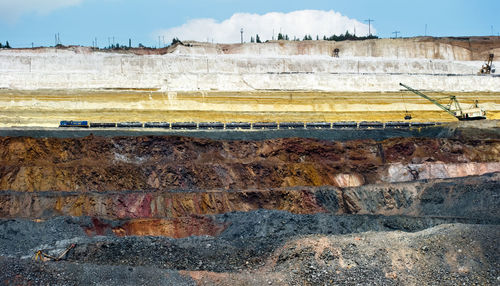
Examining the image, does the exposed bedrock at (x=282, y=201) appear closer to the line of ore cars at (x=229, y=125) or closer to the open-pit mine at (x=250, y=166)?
the open-pit mine at (x=250, y=166)

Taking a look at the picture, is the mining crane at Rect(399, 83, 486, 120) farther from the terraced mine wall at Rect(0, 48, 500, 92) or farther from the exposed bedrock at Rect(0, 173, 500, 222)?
the exposed bedrock at Rect(0, 173, 500, 222)

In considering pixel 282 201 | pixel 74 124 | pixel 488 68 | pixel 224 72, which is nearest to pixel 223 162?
pixel 282 201

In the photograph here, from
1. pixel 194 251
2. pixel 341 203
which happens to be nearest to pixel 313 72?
pixel 341 203

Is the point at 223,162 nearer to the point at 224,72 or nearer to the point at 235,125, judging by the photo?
the point at 235,125

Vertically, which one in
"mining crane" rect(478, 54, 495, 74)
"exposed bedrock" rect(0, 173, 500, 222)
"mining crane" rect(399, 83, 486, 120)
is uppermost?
"mining crane" rect(478, 54, 495, 74)

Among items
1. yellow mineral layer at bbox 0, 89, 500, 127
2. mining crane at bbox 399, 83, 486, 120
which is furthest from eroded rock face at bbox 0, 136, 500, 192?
yellow mineral layer at bbox 0, 89, 500, 127
